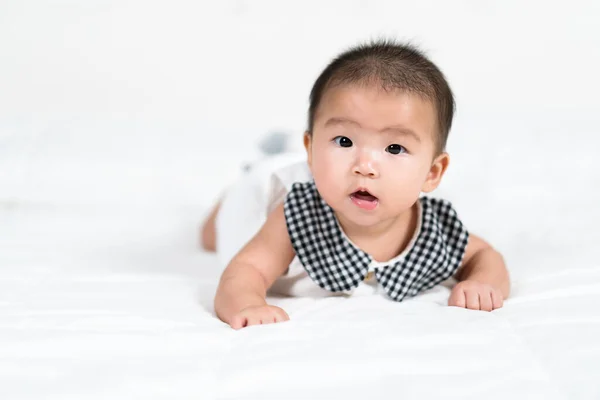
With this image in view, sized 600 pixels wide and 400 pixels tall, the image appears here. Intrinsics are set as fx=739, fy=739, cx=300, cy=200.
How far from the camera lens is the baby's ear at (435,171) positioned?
1.18m

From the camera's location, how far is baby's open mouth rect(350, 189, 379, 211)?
1.10 meters

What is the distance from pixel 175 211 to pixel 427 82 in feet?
3.40

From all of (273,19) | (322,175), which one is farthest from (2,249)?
(273,19)

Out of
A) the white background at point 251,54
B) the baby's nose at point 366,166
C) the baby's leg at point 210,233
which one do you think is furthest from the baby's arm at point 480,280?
the white background at point 251,54

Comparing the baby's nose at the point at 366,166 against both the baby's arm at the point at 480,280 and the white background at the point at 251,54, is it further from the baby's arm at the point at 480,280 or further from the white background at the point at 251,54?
the white background at the point at 251,54

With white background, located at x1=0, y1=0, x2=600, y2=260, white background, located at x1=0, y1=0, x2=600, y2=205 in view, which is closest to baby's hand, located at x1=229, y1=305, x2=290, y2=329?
white background, located at x1=0, y1=0, x2=600, y2=260

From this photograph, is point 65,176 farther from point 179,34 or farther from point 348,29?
point 348,29

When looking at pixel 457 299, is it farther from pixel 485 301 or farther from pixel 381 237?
pixel 381 237

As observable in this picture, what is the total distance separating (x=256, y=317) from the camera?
3.40 ft

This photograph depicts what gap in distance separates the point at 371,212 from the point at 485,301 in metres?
0.22

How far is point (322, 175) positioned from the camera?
112cm

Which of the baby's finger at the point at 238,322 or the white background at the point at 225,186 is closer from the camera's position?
the white background at the point at 225,186

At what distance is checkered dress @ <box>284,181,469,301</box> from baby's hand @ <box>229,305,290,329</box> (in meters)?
0.18

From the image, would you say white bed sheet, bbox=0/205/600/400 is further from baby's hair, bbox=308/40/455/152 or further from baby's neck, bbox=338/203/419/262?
baby's hair, bbox=308/40/455/152
